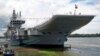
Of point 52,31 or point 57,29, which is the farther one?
point 52,31

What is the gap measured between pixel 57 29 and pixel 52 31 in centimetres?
286

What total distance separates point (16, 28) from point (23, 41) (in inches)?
494

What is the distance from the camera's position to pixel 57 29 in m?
69.1

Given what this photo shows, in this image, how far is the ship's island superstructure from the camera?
59769 millimetres

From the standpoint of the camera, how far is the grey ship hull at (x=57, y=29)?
59.4 m

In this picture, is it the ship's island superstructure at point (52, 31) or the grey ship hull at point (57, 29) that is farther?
the ship's island superstructure at point (52, 31)

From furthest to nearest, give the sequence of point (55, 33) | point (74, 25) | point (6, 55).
A: point (55, 33)
point (74, 25)
point (6, 55)

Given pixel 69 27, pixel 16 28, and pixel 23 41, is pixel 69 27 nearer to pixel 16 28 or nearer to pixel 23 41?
pixel 23 41

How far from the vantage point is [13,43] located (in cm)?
8825

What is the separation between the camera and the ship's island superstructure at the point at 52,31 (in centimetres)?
5977

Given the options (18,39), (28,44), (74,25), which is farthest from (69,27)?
(18,39)

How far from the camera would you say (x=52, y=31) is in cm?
7162

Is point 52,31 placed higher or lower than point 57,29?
lower

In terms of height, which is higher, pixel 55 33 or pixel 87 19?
pixel 87 19
